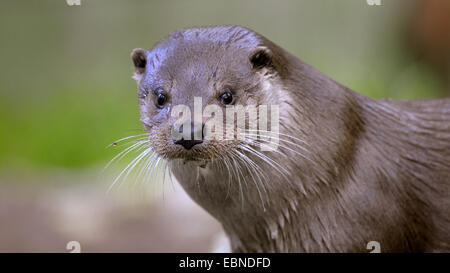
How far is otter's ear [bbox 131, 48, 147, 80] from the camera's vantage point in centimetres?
196

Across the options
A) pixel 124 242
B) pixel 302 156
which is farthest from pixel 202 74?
pixel 124 242

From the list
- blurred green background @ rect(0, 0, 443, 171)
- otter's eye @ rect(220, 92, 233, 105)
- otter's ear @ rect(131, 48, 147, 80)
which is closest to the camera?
otter's eye @ rect(220, 92, 233, 105)

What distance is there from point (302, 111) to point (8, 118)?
4341 mm

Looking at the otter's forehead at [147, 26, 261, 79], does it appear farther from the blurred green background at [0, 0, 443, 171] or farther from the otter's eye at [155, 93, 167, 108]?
the blurred green background at [0, 0, 443, 171]

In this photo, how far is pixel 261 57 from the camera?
1814 mm

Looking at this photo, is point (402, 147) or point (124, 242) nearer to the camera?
point (402, 147)

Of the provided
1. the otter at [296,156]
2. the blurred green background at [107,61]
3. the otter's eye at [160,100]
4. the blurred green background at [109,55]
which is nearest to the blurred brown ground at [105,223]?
the blurred green background at [107,61]

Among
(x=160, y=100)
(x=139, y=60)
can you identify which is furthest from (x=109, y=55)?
(x=160, y=100)

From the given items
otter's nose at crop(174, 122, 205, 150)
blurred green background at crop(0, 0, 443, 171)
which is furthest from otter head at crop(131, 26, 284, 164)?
blurred green background at crop(0, 0, 443, 171)

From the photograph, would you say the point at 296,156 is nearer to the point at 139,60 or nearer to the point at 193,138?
the point at 193,138

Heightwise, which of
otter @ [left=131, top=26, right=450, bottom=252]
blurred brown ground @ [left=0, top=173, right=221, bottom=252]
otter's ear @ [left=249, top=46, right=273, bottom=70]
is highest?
otter's ear @ [left=249, top=46, right=273, bottom=70]

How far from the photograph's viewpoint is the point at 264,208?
1.91 m

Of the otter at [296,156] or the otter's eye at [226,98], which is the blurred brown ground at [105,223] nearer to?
the otter at [296,156]
